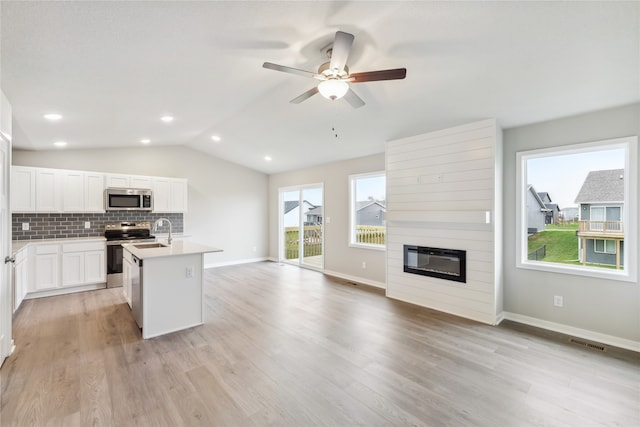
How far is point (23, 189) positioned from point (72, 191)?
605mm

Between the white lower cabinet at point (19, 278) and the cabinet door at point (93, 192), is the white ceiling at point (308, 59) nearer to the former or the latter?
the cabinet door at point (93, 192)

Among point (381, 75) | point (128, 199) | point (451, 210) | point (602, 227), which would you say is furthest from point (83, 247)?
point (602, 227)

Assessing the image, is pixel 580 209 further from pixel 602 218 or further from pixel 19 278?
pixel 19 278

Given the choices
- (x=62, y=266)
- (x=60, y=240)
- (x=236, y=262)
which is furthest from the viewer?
(x=236, y=262)

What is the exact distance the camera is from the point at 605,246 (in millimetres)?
3182

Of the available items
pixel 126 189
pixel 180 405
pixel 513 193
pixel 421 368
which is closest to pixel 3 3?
pixel 180 405

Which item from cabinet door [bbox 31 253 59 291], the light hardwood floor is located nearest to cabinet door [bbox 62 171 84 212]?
cabinet door [bbox 31 253 59 291]

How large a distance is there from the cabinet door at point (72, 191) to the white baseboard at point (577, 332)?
23.3ft

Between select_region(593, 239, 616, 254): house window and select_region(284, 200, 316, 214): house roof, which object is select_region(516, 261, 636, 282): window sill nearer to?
select_region(593, 239, 616, 254): house window

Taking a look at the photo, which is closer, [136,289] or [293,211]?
[136,289]

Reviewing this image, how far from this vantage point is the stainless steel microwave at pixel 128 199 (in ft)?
17.7

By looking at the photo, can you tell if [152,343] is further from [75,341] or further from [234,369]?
[234,369]

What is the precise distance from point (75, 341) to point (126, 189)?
328 centimetres

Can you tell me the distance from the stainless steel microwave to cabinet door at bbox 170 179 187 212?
0.44 metres
